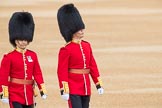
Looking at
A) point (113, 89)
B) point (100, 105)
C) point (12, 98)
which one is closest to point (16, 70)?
point (12, 98)

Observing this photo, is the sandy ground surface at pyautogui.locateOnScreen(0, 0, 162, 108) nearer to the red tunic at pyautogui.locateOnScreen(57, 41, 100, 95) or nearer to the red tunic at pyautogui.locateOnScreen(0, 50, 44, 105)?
the red tunic at pyautogui.locateOnScreen(57, 41, 100, 95)

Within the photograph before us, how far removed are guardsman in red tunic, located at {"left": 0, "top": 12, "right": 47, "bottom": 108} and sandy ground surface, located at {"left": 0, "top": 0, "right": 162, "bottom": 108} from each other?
2744 millimetres

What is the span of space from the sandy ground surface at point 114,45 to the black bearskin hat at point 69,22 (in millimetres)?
2645

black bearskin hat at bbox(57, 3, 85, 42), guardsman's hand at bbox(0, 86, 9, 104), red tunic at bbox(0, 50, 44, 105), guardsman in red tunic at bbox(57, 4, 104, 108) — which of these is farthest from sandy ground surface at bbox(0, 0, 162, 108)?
guardsman's hand at bbox(0, 86, 9, 104)

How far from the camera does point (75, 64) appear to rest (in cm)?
841

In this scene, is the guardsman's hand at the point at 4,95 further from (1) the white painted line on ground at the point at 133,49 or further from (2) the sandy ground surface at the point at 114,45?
(1) the white painted line on ground at the point at 133,49

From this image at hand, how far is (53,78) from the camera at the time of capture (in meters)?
12.9

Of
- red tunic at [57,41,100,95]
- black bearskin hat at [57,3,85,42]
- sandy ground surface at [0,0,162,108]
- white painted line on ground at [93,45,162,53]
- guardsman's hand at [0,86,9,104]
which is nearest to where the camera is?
guardsman's hand at [0,86,9,104]

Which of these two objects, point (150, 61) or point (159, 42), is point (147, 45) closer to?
point (159, 42)

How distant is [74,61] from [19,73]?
2.10 feet

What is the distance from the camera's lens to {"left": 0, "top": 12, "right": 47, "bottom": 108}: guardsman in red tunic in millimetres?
8078

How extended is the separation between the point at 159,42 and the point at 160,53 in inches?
62.8

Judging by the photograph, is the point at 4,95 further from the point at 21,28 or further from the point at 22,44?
the point at 21,28

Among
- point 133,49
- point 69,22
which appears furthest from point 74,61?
point 133,49
